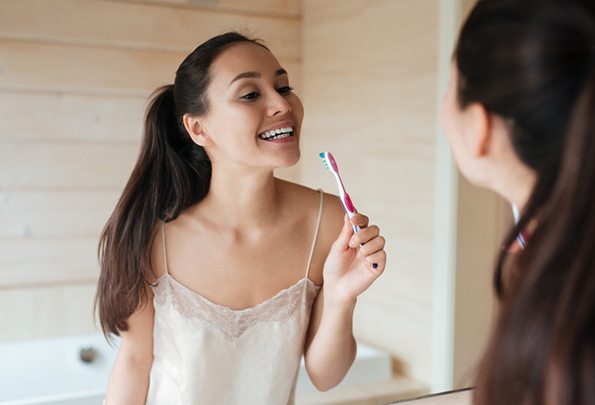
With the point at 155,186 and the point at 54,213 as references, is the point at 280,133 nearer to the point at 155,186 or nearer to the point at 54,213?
the point at 155,186

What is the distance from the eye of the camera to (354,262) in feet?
3.12

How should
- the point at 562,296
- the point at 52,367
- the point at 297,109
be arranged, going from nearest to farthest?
the point at 562,296
the point at 297,109
the point at 52,367

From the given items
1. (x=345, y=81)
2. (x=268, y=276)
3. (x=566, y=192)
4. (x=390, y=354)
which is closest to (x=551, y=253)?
(x=566, y=192)

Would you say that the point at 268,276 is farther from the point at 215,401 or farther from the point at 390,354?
the point at 390,354

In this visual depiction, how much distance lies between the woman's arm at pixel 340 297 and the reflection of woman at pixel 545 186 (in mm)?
375

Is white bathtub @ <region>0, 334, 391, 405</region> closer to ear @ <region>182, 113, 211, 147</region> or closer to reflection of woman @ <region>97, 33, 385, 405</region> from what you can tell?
reflection of woman @ <region>97, 33, 385, 405</region>

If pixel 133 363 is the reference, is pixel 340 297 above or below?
above

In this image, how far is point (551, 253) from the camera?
0.46m

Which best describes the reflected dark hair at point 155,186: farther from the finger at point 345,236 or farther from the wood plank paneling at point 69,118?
the wood plank paneling at point 69,118

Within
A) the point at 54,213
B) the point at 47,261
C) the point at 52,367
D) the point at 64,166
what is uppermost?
the point at 64,166

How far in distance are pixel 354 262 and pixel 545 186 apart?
489 millimetres

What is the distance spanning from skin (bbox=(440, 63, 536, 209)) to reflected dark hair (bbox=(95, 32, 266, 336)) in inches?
19.3

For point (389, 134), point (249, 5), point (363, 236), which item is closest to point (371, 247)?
point (363, 236)

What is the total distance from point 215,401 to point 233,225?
0.24 m
